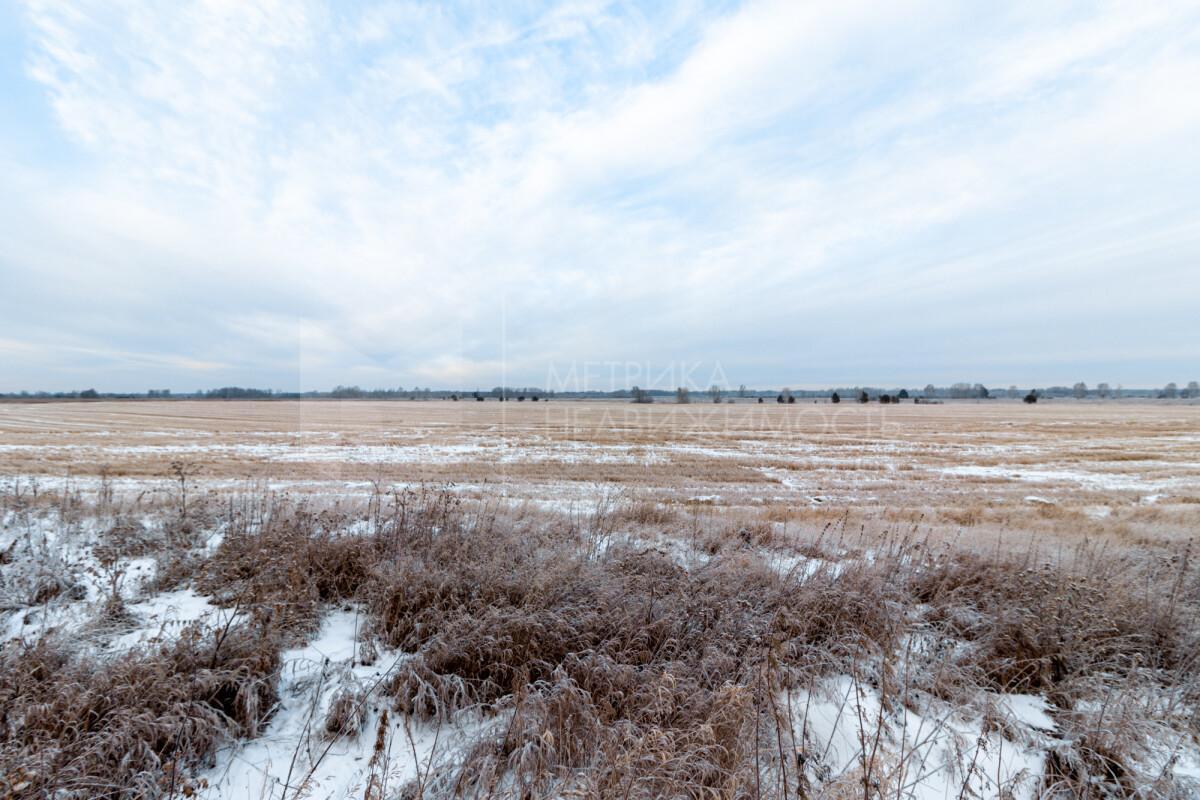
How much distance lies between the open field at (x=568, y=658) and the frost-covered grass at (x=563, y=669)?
29 mm

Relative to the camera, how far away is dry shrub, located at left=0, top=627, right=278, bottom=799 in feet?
9.52

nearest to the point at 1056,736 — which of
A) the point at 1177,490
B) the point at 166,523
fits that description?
the point at 166,523

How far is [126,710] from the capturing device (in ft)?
10.7

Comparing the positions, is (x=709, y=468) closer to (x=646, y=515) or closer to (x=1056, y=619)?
(x=646, y=515)

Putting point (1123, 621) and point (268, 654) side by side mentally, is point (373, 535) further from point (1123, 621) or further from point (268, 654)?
point (1123, 621)

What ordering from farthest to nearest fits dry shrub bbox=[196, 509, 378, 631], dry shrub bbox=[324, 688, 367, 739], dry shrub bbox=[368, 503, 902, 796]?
dry shrub bbox=[196, 509, 378, 631] < dry shrub bbox=[324, 688, 367, 739] < dry shrub bbox=[368, 503, 902, 796]

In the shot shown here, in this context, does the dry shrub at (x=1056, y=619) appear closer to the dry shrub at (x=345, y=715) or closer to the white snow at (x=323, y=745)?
the white snow at (x=323, y=745)

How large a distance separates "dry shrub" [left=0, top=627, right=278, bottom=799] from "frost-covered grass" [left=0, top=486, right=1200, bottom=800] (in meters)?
0.02

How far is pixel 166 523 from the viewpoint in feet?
22.9

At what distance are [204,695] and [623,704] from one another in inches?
136

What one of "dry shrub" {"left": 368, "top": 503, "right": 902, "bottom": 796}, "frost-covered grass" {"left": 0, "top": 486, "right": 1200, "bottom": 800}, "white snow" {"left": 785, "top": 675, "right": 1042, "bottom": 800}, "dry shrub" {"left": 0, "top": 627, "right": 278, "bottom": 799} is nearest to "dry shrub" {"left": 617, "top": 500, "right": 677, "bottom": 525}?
"frost-covered grass" {"left": 0, "top": 486, "right": 1200, "bottom": 800}

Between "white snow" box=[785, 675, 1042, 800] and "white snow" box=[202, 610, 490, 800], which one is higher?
"white snow" box=[202, 610, 490, 800]

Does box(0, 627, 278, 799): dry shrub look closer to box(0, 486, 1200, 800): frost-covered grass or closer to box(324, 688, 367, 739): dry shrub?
box(0, 486, 1200, 800): frost-covered grass

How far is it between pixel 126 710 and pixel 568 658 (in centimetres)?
323
